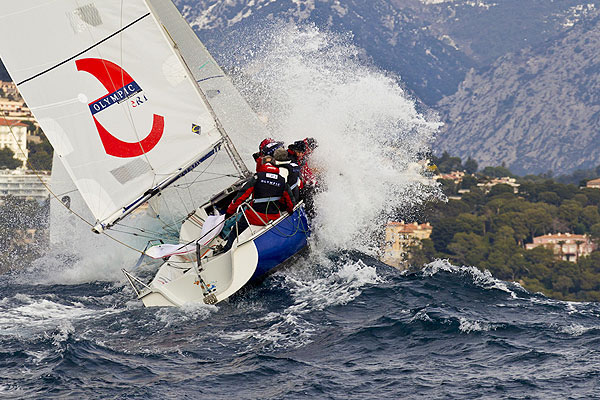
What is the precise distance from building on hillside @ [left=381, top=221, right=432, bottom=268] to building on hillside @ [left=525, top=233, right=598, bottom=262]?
7.83 meters

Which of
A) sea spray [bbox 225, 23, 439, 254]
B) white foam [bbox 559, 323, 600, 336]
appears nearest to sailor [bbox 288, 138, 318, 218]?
sea spray [bbox 225, 23, 439, 254]

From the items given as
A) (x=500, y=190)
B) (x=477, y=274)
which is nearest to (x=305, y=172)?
(x=477, y=274)

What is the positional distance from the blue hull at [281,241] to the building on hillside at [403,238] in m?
45.8

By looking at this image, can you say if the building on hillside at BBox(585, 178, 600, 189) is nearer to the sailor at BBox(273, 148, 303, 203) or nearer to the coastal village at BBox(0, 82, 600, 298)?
the coastal village at BBox(0, 82, 600, 298)

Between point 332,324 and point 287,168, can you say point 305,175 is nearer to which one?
point 287,168

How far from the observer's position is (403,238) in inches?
2346

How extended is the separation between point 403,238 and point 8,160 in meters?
30.1

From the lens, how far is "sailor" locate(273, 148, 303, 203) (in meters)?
11.6

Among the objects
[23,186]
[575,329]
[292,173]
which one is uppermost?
[292,173]

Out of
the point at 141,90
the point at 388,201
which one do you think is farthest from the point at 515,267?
the point at 141,90

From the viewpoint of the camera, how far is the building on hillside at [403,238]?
59594 millimetres

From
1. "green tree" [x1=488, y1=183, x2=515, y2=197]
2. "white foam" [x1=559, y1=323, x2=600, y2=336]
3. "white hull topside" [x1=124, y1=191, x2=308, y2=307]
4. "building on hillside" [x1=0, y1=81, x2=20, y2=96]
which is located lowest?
"green tree" [x1=488, y1=183, x2=515, y2=197]

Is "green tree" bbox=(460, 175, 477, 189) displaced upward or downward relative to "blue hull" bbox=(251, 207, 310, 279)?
downward

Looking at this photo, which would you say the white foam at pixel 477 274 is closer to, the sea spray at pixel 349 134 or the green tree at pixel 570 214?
the sea spray at pixel 349 134
